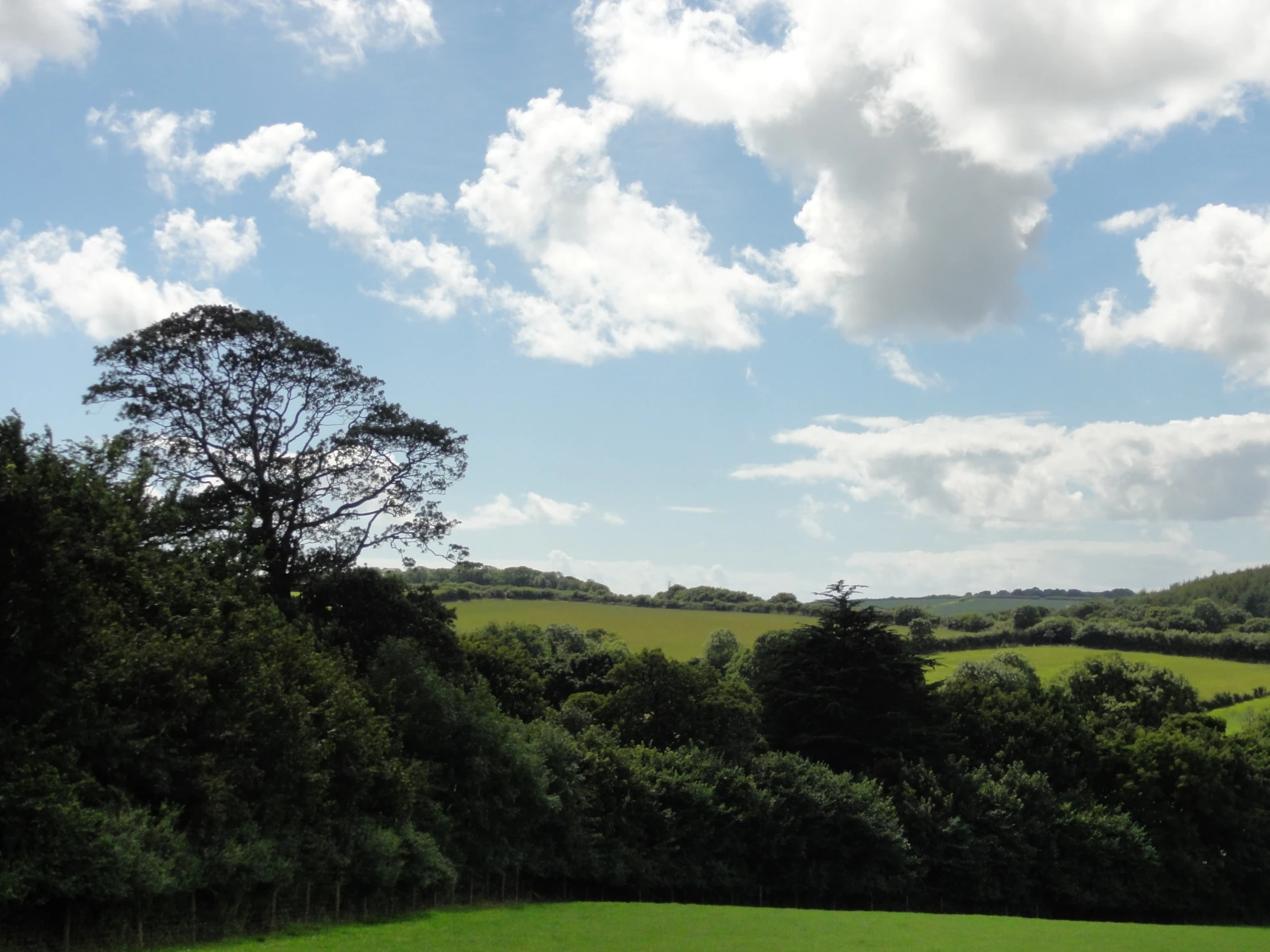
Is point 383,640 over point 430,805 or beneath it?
over

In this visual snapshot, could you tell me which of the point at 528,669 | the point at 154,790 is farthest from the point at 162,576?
the point at 528,669

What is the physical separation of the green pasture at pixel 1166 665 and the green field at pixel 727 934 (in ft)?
176

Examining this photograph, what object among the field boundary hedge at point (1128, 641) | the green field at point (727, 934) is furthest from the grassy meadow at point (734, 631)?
the green field at point (727, 934)

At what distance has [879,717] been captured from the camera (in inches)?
2435

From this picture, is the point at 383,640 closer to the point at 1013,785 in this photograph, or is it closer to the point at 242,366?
the point at 242,366

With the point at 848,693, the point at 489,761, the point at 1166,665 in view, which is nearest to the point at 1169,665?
the point at 1166,665

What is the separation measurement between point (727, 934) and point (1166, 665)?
89010 mm

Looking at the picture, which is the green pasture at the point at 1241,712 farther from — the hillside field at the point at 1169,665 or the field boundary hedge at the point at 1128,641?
the field boundary hedge at the point at 1128,641

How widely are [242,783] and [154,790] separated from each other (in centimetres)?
315

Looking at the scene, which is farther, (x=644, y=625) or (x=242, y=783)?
(x=644, y=625)

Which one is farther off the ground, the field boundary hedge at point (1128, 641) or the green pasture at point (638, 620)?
the green pasture at point (638, 620)

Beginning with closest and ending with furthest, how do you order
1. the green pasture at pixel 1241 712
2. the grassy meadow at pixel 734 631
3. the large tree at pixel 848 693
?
1. the large tree at pixel 848 693
2. the green pasture at pixel 1241 712
3. the grassy meadow at pixel 734 631

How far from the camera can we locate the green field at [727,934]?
98.5 feet

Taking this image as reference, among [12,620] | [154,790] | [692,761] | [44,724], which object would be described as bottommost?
[692,761]
